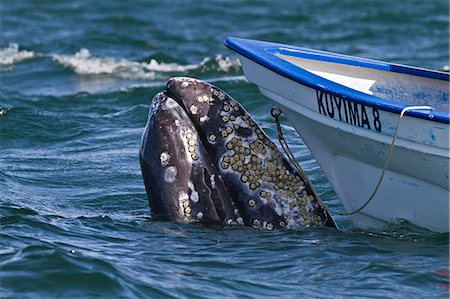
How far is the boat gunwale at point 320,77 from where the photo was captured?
6477 mm

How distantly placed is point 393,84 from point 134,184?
2073 millimetres

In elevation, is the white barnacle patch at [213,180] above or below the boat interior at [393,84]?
below

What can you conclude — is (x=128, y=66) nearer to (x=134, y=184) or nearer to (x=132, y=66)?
(x=132, y=66)

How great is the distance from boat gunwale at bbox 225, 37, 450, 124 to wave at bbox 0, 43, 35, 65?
8.57 metres

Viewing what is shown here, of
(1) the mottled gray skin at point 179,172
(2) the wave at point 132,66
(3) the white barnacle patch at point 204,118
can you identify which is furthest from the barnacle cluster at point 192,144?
(2) the wave at point 132,66

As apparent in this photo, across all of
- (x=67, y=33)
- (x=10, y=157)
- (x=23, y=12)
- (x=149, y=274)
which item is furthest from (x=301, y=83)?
(x=23, y=12)

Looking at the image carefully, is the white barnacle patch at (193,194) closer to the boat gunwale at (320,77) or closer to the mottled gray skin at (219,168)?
the mottled gray skin at (219,168)

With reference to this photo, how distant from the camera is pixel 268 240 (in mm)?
6836

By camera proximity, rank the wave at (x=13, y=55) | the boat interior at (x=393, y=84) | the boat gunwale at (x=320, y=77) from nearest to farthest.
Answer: the boat gunwale at (x=320, y=77) < the boat interior at (x=393, y=84) < the wave at (x=13, y=55)

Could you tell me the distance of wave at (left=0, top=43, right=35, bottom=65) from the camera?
51.7 ft

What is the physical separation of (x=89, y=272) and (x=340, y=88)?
1814 millimetres

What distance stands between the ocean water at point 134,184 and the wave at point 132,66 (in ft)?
0.13

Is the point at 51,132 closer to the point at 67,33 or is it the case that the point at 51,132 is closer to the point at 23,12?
the point at 67,33

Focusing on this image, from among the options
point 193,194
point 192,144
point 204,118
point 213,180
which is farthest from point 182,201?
point 204,118
